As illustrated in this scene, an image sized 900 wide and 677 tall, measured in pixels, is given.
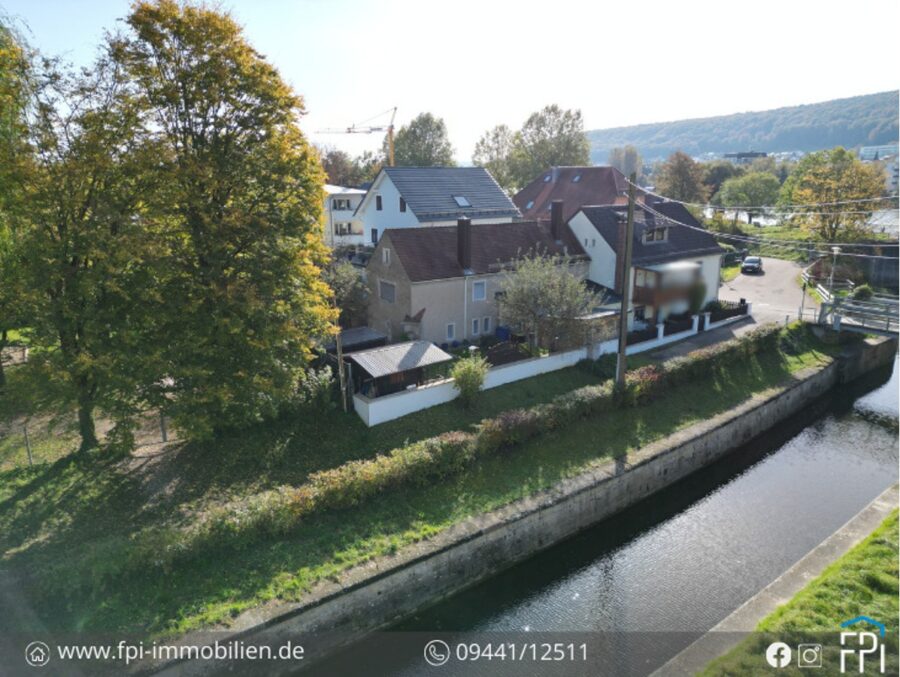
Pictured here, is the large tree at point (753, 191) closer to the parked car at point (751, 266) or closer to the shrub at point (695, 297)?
the parked car at point (751, 266)

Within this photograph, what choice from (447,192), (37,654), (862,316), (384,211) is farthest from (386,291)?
(862,316)

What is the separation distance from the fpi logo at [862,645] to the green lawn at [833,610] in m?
0.12

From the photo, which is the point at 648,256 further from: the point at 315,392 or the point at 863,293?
the point at 315,392

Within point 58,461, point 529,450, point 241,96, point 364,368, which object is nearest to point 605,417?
point 529,450

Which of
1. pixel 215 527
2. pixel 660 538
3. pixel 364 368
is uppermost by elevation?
pixel 364 368

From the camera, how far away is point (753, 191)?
76.0 metres

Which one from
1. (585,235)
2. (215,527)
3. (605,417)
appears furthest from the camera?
(585,235)

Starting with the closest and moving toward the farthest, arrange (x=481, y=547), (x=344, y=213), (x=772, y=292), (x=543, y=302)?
(x=481, y=547) < (x=543, y=302) < (x=772, y=292) < (x=344, y=213)

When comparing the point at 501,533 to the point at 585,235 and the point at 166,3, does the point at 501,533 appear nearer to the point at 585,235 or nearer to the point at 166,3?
the point at 166,3

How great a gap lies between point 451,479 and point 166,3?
53.5ft

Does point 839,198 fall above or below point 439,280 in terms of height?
above

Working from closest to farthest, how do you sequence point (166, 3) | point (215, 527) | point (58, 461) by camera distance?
point (215, 527)
point (166, 3)
point (58, 461)

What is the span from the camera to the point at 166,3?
16.3m

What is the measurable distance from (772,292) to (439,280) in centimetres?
2998
